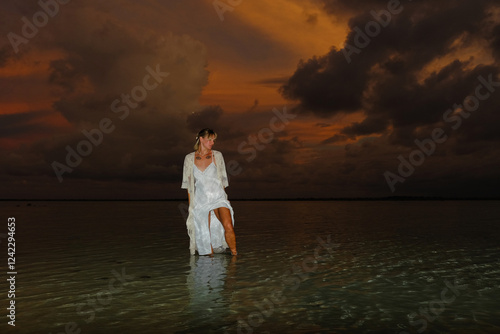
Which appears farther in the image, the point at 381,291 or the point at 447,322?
the point at 381,291

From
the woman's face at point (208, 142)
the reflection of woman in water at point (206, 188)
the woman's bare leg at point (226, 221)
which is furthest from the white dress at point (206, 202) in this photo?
the woman's face at point (208, 142)

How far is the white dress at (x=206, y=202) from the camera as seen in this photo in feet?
43.5

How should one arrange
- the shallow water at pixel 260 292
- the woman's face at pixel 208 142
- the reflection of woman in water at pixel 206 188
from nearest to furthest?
1. the shallow water at pixel 260 292
2. the woman's face at pixel 208 142
3. the reflection of woman in water at pixel 206 188

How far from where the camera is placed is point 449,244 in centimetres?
1883

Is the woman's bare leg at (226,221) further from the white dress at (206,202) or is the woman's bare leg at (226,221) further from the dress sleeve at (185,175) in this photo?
the dress sleeve at (185,175)

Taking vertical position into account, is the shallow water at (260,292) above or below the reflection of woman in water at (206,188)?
below

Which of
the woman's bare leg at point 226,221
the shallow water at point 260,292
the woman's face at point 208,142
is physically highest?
the woman's face at point 208,142

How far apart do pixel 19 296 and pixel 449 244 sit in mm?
16544

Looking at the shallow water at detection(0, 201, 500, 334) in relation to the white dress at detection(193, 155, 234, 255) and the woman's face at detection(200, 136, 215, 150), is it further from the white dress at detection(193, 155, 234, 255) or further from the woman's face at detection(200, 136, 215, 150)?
the woman's face at detection(200, 136, 215, 150)

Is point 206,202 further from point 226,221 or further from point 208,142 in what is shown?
point 208,142

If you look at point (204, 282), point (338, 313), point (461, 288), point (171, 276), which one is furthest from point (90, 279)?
point (461, 288)

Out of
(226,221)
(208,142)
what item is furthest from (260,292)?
(208,142)

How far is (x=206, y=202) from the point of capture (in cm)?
1336

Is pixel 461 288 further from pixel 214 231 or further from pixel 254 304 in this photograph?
pixel 214 231
